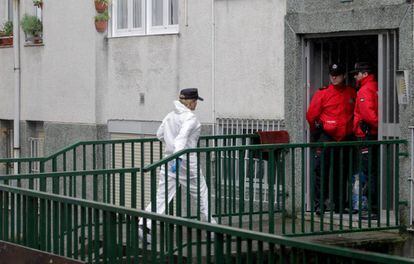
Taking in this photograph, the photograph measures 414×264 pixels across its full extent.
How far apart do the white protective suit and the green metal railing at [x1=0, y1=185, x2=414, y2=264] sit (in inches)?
72.5

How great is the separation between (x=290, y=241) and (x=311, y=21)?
267 inches

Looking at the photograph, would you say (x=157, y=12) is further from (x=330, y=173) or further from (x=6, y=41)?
(x=330, y=173)

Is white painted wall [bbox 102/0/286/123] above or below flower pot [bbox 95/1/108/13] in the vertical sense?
below

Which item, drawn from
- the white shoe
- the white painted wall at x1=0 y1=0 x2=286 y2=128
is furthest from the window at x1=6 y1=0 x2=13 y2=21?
the white shoe

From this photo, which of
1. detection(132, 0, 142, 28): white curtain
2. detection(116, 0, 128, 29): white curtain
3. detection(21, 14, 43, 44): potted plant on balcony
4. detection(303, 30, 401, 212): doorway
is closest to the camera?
detection(303, 30, 401, 212): doorway

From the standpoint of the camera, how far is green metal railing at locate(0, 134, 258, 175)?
12.7 metres

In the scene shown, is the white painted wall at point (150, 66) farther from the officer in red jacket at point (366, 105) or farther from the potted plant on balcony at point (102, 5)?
the officer in red jacket at point (366, 105)

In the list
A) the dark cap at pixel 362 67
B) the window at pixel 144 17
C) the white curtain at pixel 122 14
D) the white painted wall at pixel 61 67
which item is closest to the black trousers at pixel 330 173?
the dark cap at pixel 362 67

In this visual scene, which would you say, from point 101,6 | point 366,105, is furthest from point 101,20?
point 366,105

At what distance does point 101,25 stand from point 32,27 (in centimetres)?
219

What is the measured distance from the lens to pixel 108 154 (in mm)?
17125

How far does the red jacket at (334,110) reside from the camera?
507 inches

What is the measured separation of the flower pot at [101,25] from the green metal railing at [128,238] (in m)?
7.64

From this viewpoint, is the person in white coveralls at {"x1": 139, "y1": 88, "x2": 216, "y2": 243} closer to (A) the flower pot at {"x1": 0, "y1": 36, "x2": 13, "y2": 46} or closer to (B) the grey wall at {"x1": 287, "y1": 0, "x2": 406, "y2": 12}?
(B) the grey wall at {"x1": 287, "y1": 0, "x2": 406, "y2": 12}
